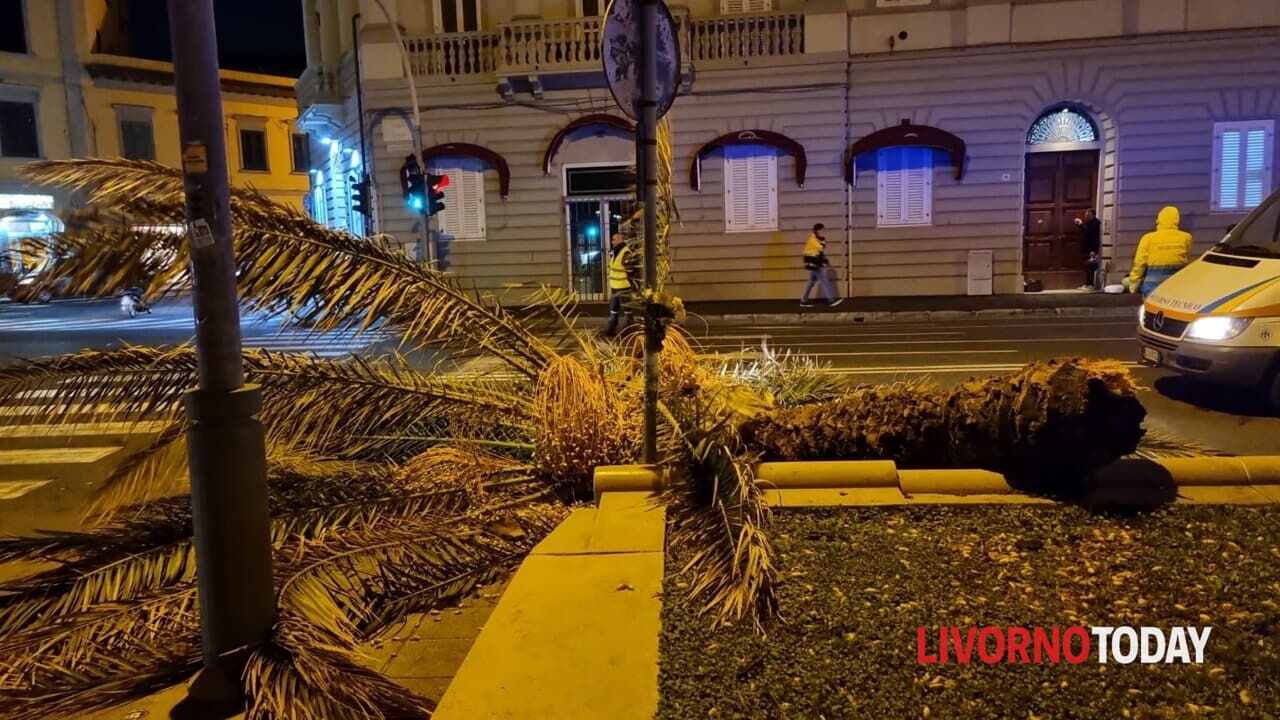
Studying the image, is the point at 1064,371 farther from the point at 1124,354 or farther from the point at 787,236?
the point at 787,236

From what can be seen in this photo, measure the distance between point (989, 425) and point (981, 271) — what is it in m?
16.6

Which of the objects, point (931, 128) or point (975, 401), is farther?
point (931, 128)

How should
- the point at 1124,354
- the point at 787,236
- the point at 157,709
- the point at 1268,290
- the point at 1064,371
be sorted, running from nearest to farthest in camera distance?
the point at 157,709 → the point at 1064,371 → the point at 1268,290 → the point at 1124,354 → the point at 787,236

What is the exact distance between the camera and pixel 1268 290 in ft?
23.6

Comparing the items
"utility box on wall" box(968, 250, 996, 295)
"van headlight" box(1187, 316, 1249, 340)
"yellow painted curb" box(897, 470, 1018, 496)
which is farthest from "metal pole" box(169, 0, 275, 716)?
"utility box on wall" box(968, 250, 996, 295)

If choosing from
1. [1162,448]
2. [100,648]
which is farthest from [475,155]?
[100,648]

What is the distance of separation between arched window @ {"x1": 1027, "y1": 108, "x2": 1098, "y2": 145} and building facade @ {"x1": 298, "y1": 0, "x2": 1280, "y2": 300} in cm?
4

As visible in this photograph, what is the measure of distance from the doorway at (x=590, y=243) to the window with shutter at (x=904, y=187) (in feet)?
19.5

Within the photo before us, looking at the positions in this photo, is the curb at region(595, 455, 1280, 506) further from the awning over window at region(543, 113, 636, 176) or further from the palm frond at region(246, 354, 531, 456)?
the awning over window at region(543, 113, 636, 176)

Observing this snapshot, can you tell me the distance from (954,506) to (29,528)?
5.76 metres

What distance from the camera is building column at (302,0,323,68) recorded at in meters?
26.0

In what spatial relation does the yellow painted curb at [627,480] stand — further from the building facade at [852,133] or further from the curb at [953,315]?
the building facade at [852,133]

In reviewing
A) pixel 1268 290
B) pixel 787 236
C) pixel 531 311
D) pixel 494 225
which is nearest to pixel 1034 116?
pixel 787 236

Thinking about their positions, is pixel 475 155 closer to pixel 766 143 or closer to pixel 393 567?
pixel 766 143
